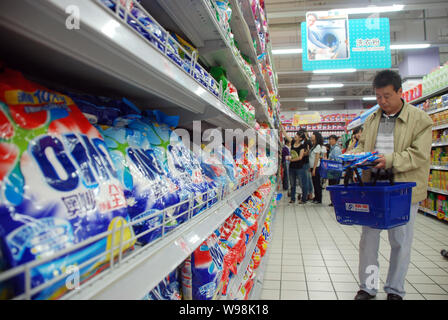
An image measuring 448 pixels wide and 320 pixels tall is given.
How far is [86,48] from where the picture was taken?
55 cm

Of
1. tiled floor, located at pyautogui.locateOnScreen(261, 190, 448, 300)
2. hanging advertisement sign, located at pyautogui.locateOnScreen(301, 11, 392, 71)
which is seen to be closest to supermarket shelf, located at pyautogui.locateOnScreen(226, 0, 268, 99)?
tiled floor, located at pyautogui.locateOnScreen(261, 190, 448, 300)

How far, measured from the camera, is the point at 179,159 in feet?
3.48

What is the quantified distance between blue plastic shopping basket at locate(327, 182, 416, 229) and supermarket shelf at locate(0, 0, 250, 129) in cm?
127

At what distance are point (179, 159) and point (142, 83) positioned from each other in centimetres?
36

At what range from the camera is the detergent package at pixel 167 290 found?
86cm

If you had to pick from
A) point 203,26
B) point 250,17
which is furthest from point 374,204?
point 250,17

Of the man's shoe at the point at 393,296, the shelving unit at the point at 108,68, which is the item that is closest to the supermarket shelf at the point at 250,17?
the shelving unit at the point at 108,68

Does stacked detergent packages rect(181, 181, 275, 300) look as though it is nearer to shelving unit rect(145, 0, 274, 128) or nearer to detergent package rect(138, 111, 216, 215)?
detergent package rect(138, 111, 216, 215)

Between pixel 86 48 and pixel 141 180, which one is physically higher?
pixel 86 48

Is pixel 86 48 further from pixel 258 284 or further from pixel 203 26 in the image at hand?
pixel 258 284

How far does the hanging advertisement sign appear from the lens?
5426 mm

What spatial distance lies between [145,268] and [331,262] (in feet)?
8.81
